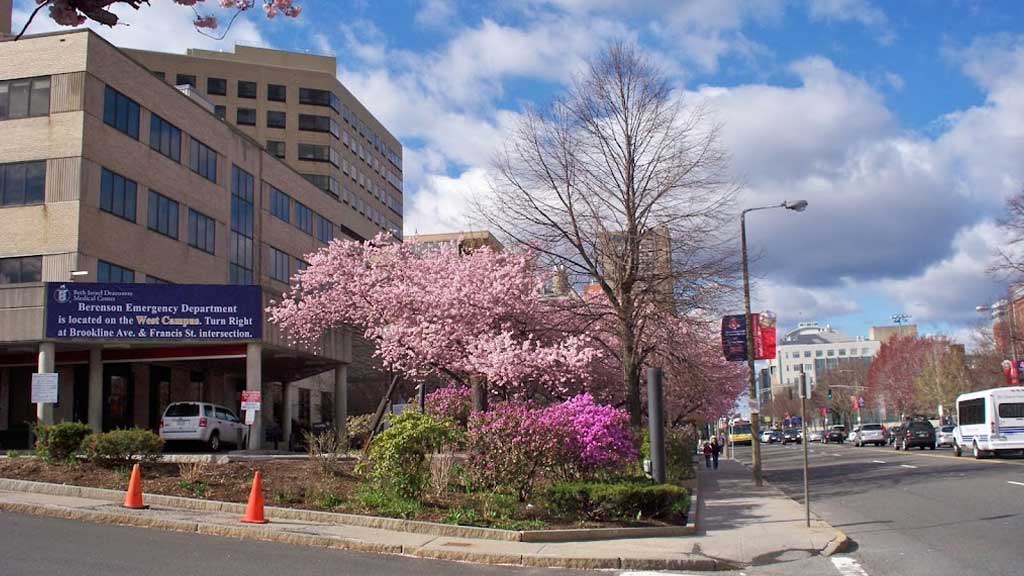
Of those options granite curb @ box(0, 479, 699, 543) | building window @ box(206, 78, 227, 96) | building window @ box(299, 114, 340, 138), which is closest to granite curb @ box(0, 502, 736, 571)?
granite curb @ box(0, 479, 699, 543)

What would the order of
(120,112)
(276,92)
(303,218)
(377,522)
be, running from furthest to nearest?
1. (276,92)
2. (303,218)
3. (120,112)
4. (377,522)

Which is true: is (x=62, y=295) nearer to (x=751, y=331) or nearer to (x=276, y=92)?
(x=751, y=331)

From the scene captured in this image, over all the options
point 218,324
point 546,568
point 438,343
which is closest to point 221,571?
point 546,568

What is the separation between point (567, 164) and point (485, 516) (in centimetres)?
1160

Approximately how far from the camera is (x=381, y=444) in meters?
14.6

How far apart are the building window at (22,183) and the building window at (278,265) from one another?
14.1m

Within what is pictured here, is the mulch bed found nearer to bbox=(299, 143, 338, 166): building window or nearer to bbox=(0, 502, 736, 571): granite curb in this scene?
bbox=(0, 502, 736, 571): granite curb

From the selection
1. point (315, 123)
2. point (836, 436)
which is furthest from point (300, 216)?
point (836, 436)

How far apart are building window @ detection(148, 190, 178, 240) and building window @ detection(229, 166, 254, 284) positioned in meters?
4.39

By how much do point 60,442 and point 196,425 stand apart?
1145 cm

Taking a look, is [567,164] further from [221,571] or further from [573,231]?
[221,571]

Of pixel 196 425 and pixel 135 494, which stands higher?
pixel 196 425

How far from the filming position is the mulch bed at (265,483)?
Answer: 1425cm

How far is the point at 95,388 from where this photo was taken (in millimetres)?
30250
